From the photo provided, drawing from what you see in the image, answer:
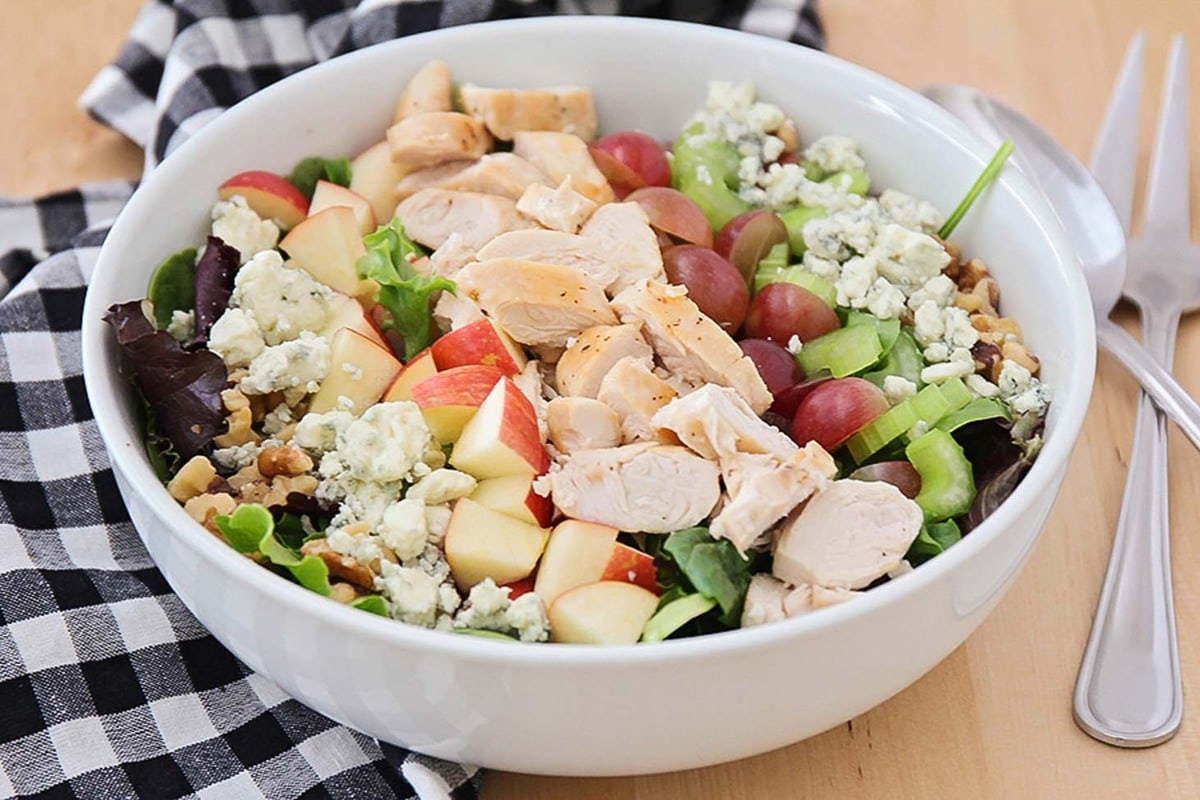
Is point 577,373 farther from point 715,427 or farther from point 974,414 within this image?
point 974,414

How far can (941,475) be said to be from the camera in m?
1.66

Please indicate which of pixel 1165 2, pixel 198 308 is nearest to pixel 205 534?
pixel 198 308

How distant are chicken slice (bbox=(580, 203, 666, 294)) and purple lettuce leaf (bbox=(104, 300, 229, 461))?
0.51m

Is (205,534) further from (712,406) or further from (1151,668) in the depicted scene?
(1151,668)

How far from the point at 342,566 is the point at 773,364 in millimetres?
598

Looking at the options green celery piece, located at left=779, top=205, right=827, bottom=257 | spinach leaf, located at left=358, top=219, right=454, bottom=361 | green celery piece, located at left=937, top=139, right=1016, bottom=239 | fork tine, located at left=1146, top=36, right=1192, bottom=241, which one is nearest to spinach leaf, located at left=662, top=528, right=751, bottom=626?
spinach leaf, located at left=358, top=219, right=454, bottom=361

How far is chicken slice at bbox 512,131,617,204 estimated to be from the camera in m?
1.97

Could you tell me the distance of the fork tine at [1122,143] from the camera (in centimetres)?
234

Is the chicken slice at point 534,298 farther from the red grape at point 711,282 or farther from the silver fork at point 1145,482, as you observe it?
the silver fork at point 1145,482

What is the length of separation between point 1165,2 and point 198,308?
76.6 inches

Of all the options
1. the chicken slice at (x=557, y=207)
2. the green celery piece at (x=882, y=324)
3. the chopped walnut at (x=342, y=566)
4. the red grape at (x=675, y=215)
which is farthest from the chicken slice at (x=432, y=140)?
the chopped walnut at (x=342, y=566)

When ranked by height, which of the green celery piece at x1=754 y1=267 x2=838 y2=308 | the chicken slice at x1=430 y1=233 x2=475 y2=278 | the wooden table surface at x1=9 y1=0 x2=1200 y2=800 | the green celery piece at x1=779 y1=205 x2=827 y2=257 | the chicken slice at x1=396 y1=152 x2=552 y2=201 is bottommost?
the wooden table surface at x1=9 y1=0 x2=1200 y2=800

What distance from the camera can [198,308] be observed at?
1.78 m

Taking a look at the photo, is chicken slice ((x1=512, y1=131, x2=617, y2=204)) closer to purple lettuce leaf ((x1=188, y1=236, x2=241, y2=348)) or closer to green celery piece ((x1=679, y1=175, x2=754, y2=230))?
green celery piece ((x1=679, y1=175, x2=754, y2=230))
